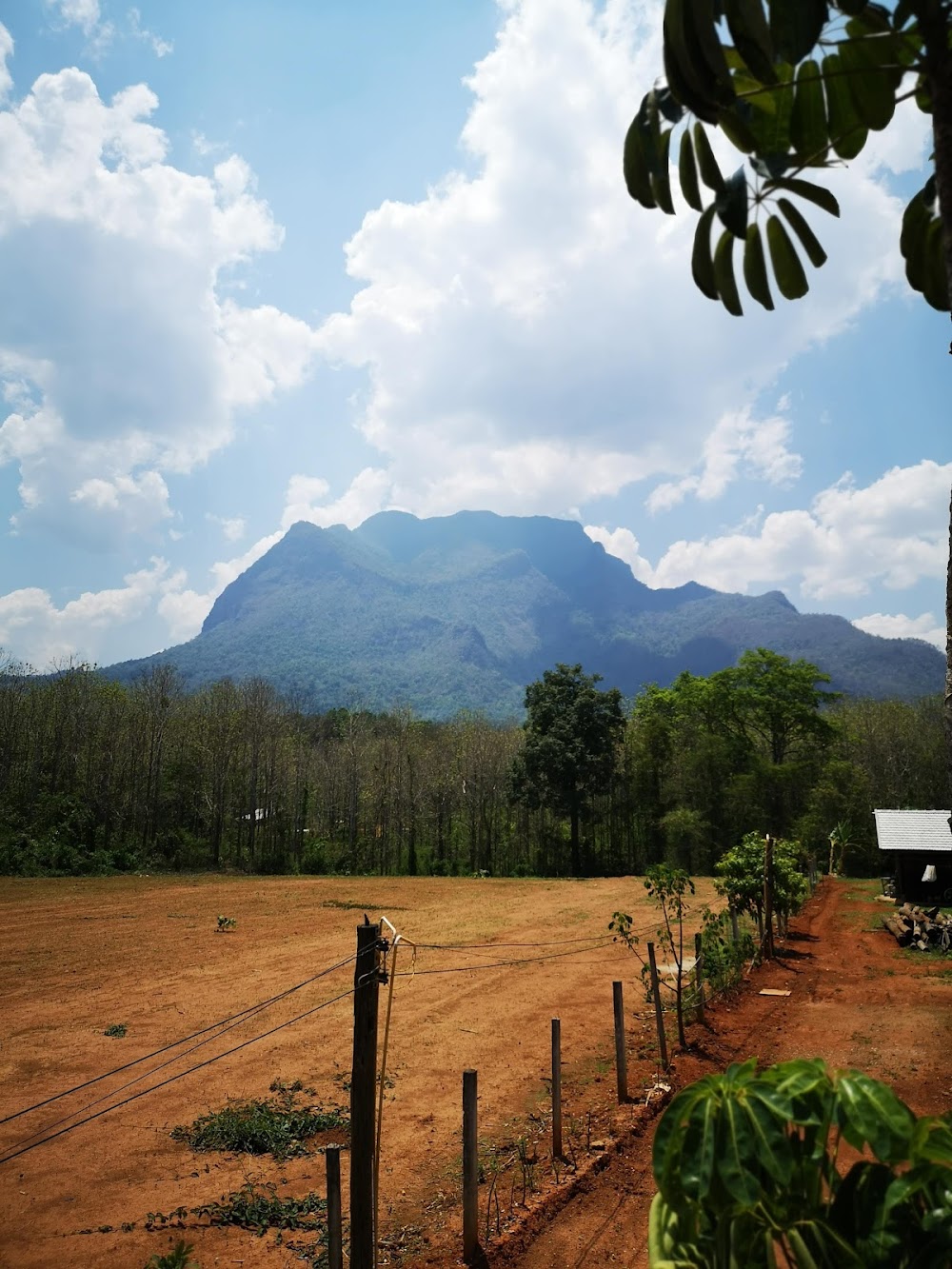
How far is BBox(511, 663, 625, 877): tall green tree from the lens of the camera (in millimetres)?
30953

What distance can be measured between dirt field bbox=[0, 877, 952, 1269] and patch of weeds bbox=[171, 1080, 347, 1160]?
0.17 meters

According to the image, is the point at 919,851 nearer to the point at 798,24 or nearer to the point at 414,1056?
the point at 414,1056

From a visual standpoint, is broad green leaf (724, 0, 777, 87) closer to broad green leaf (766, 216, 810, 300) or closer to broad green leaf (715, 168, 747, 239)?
broad green leaf (715, 168, 747, 239)

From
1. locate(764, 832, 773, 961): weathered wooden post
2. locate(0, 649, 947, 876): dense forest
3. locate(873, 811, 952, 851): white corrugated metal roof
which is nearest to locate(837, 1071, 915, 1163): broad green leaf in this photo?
locate(764, 832, 773, 961): weathered wooden post

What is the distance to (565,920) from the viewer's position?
56.8 ft

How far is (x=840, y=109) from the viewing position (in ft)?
5.75

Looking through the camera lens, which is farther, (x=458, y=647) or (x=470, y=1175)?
(x=458, y=647)

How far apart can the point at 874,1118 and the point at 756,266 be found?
207cm

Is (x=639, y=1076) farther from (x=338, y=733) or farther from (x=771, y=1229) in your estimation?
(x=338, y=733)

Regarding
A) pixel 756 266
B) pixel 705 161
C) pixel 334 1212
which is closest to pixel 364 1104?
pixel 334 1212

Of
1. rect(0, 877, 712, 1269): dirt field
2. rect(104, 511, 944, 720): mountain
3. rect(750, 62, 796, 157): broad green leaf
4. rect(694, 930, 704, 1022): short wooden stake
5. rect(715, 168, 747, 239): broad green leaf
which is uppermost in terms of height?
rect(104, 511, 944, 720): mountain

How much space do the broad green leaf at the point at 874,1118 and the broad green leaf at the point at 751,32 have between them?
6.66 ft

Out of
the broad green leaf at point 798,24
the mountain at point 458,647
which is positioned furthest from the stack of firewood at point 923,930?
the mountain at point 458,647

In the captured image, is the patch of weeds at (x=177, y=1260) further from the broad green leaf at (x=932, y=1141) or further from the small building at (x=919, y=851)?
the small building at (x=919, y=851)
